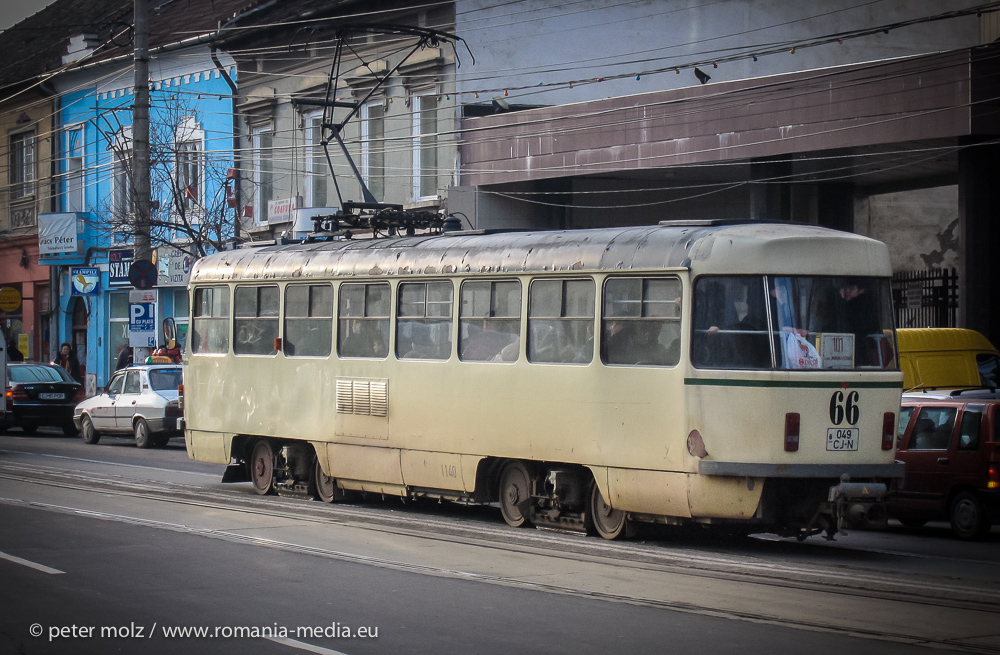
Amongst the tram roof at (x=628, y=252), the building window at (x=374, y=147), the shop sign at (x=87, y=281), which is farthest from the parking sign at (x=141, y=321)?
the tram roof at (x=628, y=252)

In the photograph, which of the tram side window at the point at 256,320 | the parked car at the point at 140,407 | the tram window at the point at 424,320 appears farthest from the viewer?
the parked car at the point at 140,407

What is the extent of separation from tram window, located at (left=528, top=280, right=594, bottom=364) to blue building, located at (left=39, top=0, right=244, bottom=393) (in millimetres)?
18482

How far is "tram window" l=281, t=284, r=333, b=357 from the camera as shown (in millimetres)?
15148

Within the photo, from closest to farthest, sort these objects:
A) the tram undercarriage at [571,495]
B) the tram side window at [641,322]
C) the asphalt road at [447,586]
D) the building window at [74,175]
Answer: the asphalt road at [447,586], the tram undercarriage at [571,495], the tram side window at [641,322], the building window at [74,175]

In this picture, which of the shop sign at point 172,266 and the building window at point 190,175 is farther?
the shop sign at point 172,266

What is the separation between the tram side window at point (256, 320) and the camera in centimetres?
1598

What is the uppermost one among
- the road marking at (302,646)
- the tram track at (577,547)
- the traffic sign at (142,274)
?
the traffic sign at (142,274)

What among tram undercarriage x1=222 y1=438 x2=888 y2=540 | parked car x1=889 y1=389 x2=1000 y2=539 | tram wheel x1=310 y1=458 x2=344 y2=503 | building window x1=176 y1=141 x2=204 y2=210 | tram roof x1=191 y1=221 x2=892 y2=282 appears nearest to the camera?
tram undercarriage x1=222 y1=438 x2=888 y2=540

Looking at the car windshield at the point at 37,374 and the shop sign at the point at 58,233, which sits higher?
the shop sign at the point at 58,233

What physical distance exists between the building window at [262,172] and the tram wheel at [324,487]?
17897 millimetres

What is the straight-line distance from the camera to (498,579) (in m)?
9.75

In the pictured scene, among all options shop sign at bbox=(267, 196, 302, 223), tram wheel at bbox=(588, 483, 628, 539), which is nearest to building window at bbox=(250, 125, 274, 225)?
shop sign at bbox=(267, 196, 302, 223)

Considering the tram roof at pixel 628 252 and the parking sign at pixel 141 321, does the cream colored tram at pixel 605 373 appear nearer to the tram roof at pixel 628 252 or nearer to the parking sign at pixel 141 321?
the tram roof at pixel 628 252

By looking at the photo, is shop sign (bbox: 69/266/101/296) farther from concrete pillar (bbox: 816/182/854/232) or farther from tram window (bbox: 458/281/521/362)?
tram window (bbox: 458/281/521/362)
